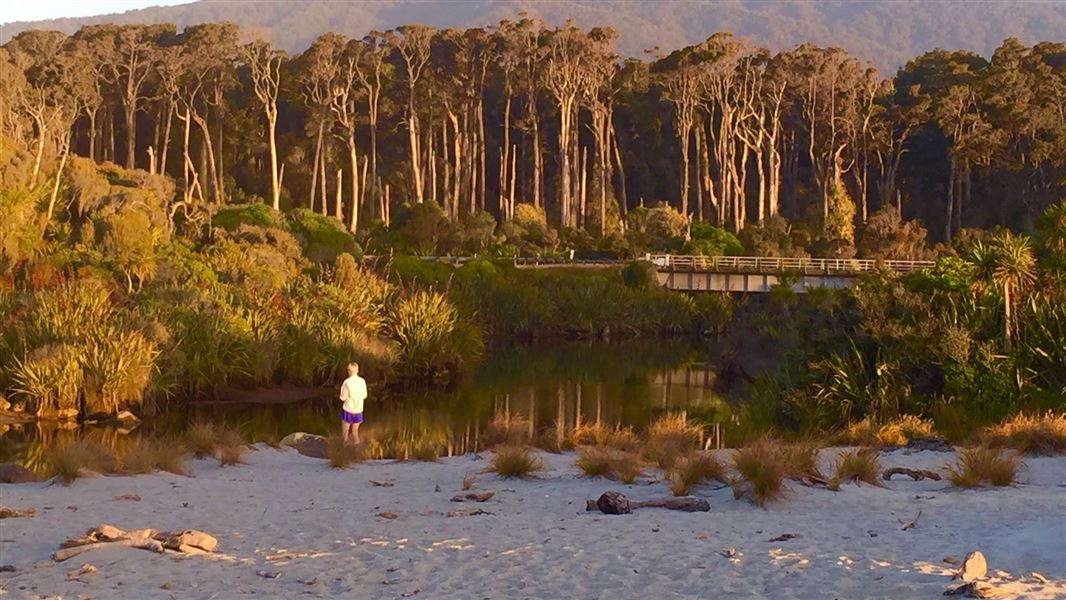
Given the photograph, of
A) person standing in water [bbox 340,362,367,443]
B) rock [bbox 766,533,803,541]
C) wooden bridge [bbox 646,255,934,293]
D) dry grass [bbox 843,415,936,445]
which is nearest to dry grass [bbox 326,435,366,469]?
person standing in water [bbox 340,362,367,443]

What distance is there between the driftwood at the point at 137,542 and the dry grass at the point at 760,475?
5.13 metres

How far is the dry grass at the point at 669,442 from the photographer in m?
16.0

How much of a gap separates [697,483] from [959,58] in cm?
7213

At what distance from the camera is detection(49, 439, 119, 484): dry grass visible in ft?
49.7

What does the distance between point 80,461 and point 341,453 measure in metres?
3.26

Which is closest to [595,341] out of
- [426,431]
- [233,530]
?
[426,431]

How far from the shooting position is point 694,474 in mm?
13609

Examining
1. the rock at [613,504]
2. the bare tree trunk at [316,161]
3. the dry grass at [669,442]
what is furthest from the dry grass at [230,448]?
the bare tree trunk at [316,161]

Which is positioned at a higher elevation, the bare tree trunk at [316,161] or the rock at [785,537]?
the bare tree trunk at [316,161]

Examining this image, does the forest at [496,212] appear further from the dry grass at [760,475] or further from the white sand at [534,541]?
the dry grass at [760,475]

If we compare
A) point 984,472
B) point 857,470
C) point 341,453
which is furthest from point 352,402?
point 984,472

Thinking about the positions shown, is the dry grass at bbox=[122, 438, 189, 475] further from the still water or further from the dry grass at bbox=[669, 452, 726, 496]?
the dry grass at bbox=[669, 452, 726, 496]

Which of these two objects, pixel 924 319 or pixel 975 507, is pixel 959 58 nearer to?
pixel 924 319

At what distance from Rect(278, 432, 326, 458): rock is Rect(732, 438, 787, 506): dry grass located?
7.57 m
